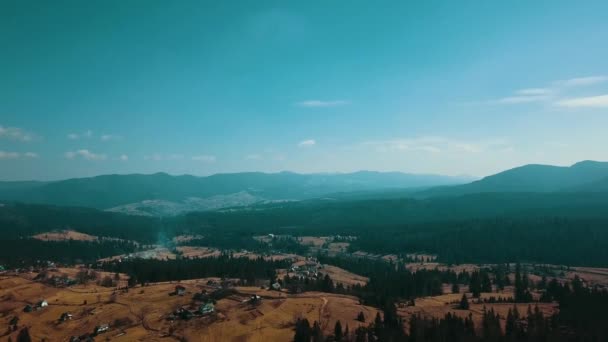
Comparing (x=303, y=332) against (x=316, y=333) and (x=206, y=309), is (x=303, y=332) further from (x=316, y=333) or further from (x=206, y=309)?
(x=206, y=309)

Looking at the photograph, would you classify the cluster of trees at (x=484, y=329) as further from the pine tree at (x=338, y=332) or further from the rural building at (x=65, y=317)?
the rural building at (x=65, y=317)

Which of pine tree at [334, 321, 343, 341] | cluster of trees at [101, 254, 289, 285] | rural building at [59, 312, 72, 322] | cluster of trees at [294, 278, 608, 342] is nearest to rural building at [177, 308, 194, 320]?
cluster of trees at [294, 278, 608, 342]

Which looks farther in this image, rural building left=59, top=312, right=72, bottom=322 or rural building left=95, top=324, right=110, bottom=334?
rural building left=59, top=312, right=72, bottom=322

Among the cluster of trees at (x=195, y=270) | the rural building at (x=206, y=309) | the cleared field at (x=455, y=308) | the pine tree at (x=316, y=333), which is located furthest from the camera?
the cluster of trees at (x=195, y=270)

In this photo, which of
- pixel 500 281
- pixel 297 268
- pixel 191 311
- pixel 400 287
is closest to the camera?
pixel 191 311

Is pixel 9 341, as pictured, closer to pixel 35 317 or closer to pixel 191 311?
pixel 35 317

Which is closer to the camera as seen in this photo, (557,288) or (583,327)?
(583,327)

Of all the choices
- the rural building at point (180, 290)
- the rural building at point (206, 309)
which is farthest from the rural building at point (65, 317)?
the rural building at point (206, 309)

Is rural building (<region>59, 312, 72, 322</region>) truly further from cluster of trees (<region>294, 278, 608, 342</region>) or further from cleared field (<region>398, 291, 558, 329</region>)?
cleared field (<region>398, 291, 558, 329</region>)

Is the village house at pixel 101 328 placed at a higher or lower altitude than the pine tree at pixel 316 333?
lower

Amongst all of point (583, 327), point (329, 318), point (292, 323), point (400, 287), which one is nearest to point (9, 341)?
point (292, 323)

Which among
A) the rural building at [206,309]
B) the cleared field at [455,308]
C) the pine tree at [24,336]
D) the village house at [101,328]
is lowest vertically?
the pine tree at [24,336]
